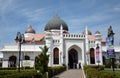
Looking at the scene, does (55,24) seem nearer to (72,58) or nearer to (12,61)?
(72,58)

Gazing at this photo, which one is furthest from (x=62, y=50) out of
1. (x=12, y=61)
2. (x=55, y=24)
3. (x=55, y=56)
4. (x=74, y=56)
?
(x=12, y=61)

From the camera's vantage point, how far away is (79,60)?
178 ft

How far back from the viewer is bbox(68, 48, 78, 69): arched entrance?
2182 inches

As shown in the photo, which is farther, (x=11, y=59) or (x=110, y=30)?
(x=11, y=59)

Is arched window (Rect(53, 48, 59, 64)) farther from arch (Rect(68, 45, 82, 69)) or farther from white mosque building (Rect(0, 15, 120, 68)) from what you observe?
arch (Rect(68, 45, 82, 69))

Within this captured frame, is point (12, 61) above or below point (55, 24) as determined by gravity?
below

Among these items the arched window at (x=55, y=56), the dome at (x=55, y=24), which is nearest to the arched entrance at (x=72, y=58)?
the arched window at (x=55, y=56)

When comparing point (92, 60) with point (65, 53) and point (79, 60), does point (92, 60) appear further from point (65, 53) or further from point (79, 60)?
point (65, 53)

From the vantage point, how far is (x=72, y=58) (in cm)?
5653

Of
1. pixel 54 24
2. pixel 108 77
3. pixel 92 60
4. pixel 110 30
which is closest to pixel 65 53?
pixel 92 60

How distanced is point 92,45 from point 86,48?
5.79 feet

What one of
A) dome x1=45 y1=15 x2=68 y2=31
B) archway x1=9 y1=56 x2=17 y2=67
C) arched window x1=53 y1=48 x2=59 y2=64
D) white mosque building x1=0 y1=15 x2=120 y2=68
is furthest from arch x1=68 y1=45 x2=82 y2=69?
archway x1=9 y1=56 x2=17 y2=67

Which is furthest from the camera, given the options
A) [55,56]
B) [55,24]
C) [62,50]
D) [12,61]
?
[55,24]

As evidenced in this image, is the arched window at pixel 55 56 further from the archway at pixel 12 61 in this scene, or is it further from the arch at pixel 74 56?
the archway at pixel 12 61
